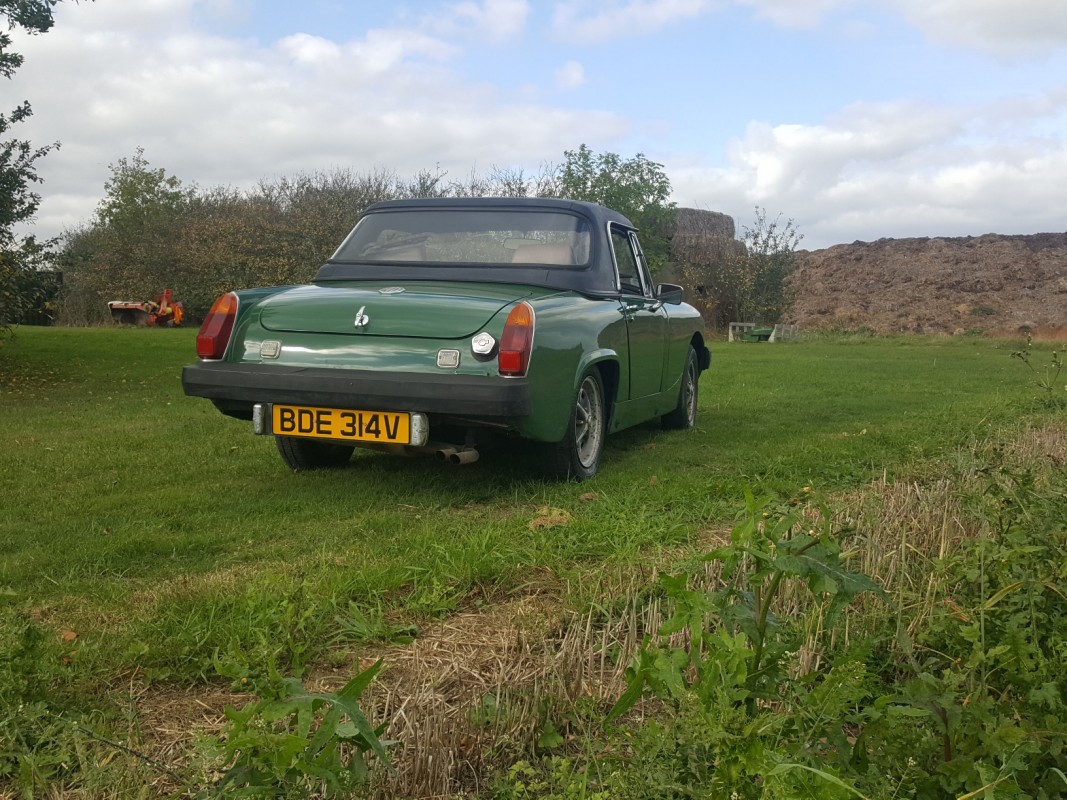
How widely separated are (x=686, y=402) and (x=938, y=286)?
39.0 metres

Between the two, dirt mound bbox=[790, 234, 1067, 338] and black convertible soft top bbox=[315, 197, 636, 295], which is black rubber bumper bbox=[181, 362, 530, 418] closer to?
black convertible soft top bbox=[315, 197, 636, 295]

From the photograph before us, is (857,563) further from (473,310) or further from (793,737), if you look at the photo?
(473,310)

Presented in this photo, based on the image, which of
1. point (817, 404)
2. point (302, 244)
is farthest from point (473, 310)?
point (302, 244)

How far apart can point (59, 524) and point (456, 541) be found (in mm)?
1941

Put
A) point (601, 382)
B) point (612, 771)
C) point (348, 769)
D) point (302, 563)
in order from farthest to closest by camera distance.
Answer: point (601, 382) → point (302, 563) → point (612, 771) → point (348, 769)

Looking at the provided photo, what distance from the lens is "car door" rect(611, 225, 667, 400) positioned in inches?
253

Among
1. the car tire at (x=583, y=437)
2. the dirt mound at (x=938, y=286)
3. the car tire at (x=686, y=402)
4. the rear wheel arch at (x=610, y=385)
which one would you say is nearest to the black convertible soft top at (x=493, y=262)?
the rear wheel arch at (x=610, y=385)

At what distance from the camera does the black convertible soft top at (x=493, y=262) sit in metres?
5.93

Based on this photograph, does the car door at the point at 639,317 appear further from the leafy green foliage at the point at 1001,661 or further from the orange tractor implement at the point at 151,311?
the orange tractor implement at the point at 151,311

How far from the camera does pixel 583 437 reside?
583 cm

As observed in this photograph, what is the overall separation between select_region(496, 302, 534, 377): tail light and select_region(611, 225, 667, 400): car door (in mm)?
1451

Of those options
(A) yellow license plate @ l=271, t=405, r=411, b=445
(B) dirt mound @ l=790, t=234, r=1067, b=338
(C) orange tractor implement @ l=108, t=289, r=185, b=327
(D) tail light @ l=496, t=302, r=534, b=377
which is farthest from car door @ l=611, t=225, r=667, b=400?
(B) dirt mound @ l=790, t=234, r=1067, b=338

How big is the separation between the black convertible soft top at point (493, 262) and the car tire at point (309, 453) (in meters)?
1.03

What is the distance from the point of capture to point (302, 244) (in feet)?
93.7
